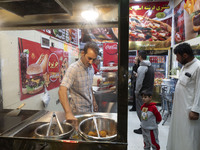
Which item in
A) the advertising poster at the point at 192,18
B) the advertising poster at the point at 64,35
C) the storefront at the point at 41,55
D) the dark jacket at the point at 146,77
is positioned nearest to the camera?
the storefront at the point at 41,55

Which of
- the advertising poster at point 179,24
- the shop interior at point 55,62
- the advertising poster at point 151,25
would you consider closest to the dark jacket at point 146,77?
the shop interior at point 55,62

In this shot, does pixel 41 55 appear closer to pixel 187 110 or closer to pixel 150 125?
pixel 150 125

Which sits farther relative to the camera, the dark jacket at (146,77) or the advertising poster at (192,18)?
the advertising poster at (192,18)

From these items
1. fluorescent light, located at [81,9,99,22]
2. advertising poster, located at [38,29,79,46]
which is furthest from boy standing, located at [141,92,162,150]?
advertising poster, located at [38,29,79,46]

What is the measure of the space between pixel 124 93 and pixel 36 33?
80.2 inches

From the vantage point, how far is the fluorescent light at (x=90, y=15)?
4.13 ft

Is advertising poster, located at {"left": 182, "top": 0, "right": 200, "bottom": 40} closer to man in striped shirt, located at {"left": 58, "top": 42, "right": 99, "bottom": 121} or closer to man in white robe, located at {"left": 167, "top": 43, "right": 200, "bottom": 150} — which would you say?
man in white robe, located at {"left": 167, "top": 43, "right": 200, "bottom": 150}

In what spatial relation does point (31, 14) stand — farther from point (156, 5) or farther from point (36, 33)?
point (156, 5)

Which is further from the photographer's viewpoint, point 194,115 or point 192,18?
point 192,18

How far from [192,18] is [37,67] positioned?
4.14 m

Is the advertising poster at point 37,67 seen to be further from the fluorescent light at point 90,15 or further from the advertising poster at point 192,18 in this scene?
the advertising poster at point 192,18

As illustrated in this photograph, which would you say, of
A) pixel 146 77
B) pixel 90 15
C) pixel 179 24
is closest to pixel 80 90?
pixel 90 15

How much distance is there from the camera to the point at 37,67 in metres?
2.21

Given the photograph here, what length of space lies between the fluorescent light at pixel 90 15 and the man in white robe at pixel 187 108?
1.39 meters
